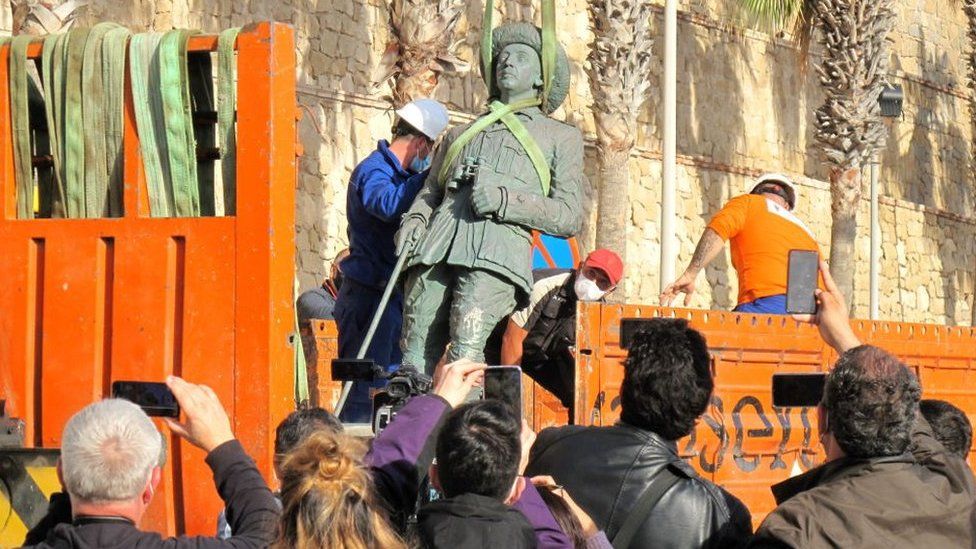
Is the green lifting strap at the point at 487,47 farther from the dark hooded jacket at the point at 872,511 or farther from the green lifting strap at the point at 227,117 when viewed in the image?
the dark hooded jacket at the point at 872,511

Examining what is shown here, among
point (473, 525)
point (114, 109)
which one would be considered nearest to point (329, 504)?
point (473, 525)

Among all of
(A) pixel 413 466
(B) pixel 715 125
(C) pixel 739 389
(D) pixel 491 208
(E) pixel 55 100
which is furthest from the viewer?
(B) pixel 715 125

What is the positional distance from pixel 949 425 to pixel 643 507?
1.88m

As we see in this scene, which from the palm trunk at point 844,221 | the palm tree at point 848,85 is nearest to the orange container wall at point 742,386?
the palm trunk at point 844,221

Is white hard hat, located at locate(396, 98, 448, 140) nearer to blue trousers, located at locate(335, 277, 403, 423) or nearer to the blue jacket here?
the blue jacket

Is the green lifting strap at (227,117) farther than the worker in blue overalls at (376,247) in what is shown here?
No

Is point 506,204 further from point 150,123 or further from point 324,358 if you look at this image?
point 324,358

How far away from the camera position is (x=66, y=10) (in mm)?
10828

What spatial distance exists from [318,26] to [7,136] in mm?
14427

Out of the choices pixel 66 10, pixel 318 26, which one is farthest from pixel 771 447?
pixel 318 26

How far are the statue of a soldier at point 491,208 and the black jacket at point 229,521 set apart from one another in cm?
264

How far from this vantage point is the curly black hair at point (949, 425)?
5.91m

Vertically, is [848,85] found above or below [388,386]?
above

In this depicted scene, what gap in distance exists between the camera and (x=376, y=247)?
26.6 ft
